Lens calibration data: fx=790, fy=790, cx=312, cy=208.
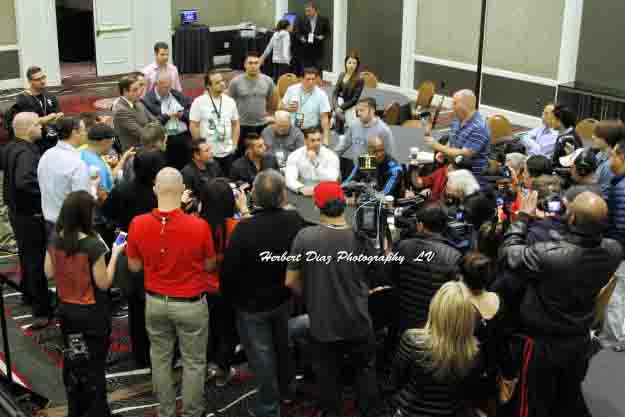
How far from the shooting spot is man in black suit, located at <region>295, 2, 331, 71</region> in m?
12.8

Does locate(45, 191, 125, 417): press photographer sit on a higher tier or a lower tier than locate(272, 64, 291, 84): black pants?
lower

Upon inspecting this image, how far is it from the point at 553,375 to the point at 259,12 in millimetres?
12820

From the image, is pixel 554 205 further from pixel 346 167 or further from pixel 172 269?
pixel 346 167

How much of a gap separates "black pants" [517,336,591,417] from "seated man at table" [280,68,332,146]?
3.82 meters

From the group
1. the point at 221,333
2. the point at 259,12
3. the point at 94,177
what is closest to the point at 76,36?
the point at 259,12

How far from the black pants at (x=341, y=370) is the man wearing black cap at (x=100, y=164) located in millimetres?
2046

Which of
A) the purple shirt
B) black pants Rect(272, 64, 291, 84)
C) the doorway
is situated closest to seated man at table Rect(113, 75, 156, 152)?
the purple shirt

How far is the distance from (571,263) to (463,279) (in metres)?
0.53

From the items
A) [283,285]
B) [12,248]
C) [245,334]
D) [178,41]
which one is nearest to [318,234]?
[283,285]

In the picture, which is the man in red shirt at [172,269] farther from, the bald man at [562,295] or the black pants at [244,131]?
the black pants at [244,131]

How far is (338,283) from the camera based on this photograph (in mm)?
3975

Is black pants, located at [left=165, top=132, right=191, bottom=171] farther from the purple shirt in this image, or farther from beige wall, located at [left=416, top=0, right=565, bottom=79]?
beige wall, located at [left=416, top=0, right=565, bottom=79]

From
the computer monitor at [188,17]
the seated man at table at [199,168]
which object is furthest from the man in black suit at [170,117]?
the computer monitor at [188,17]

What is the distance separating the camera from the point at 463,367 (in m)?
3.30
